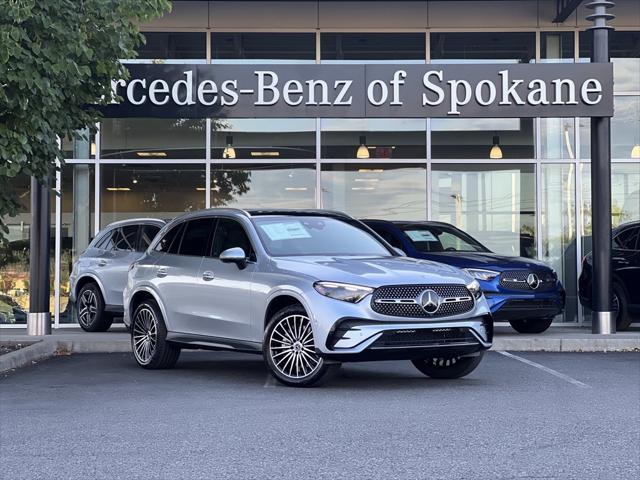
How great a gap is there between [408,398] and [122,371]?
3633 mm

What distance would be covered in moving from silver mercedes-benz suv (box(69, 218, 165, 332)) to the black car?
6.51m

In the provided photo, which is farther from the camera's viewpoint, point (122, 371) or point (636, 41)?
point (636, 41)

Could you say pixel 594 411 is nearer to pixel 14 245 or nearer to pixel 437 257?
pixel 437 257

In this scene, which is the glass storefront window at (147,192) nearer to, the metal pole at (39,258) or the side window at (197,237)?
the metal pole at (39,258)

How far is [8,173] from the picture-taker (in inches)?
399

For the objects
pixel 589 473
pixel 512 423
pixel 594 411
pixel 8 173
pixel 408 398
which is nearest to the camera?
pixel 589 473

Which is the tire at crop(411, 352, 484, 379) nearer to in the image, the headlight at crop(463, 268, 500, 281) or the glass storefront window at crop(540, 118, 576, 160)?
the headlight at crop(463, 268, 500, 281)

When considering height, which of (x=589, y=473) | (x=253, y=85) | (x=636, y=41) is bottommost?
(x=589, y=473)

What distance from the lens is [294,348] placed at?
8859 millimetres

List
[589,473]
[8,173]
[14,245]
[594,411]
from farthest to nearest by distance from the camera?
[14,245], [8,173], [594,411], [589,473]

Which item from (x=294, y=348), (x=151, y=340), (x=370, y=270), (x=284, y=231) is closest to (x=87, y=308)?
(x=151, y=340)

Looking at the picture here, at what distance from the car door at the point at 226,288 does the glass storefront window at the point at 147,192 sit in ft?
23.9

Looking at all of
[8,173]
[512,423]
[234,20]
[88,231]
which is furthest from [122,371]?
[234,20]

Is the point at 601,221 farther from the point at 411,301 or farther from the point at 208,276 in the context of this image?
A: the point at 208,276
